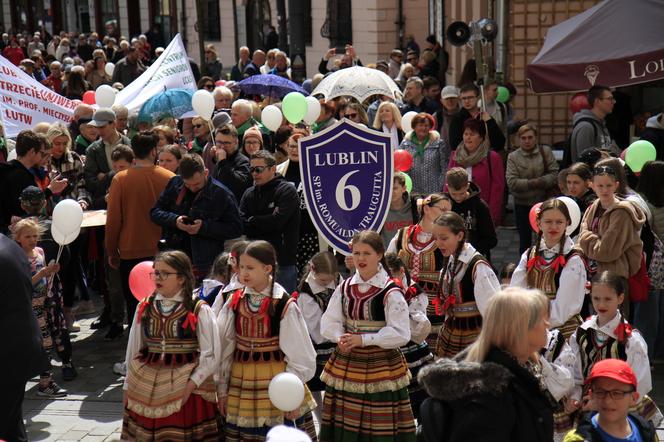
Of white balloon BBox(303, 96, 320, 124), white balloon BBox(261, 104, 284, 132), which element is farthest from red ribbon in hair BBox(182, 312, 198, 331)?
white balloon BBox(303, 96, 320, 124)

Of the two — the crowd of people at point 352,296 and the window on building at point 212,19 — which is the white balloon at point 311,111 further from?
the window on building at point 212,19

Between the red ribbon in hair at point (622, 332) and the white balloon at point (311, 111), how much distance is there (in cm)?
542

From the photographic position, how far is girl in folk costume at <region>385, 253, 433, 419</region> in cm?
621

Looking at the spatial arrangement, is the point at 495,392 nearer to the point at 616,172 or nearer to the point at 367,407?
the point at 367,407

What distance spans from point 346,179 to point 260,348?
169 cm

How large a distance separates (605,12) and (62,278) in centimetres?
622

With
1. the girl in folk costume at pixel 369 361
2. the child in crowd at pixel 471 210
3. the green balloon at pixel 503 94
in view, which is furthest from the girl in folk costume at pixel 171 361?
the green balloon at pixel 503 94

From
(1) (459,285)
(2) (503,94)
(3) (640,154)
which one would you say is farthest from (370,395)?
(2) (503,94)

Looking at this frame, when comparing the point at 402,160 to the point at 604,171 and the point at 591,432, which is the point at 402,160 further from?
the point at 591,432

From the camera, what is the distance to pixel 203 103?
10336mm

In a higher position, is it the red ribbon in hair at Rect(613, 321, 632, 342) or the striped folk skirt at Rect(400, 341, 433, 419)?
the red ribbon in hair at Rect(613, 321, 632, 342)

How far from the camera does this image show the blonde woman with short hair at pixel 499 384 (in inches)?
150

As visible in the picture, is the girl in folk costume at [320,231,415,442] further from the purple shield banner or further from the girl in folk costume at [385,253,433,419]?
Answer: the purple shield banner

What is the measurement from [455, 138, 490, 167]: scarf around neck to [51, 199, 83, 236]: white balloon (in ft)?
12.8
